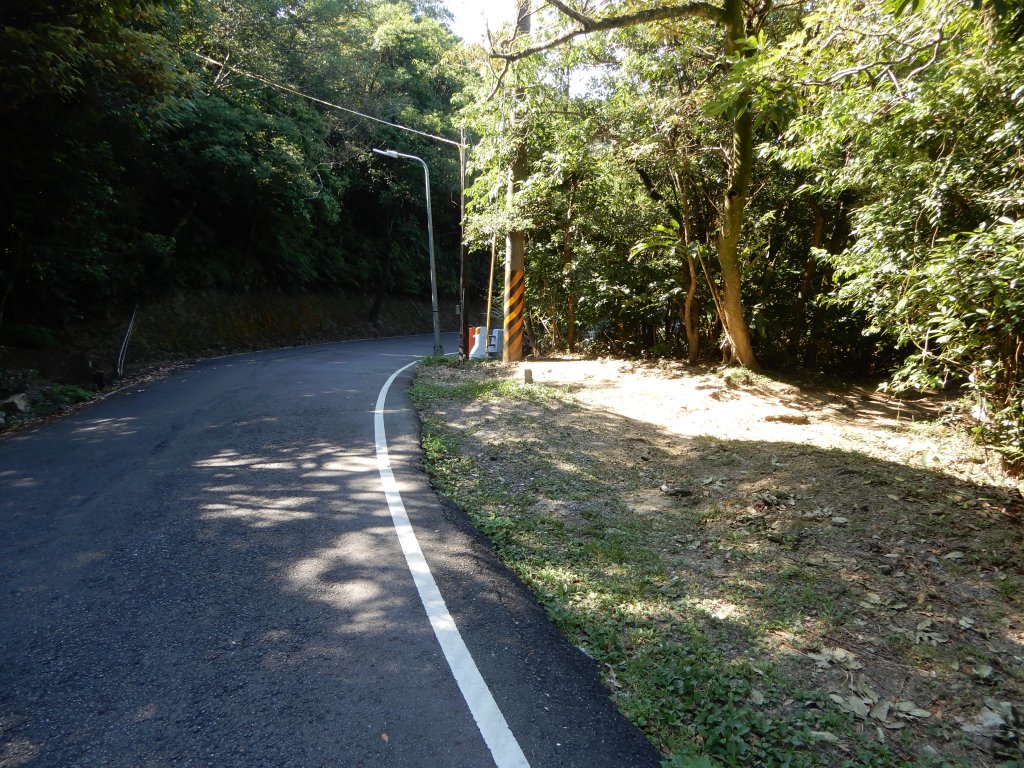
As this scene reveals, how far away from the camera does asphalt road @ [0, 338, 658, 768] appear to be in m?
2.51

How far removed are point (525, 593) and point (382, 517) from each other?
155 cm

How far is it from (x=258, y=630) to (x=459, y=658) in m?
1.13

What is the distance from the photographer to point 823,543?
14.9 ft

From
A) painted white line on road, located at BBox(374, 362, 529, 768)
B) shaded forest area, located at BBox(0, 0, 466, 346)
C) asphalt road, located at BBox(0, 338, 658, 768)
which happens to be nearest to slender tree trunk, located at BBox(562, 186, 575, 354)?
shaded forest area, located at BBox(0, 0, 466, 346)

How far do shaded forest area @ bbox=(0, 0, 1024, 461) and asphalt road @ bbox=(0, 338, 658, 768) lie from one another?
4090 mm

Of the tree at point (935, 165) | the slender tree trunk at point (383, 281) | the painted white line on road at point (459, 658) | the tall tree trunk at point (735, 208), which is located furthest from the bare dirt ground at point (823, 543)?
the slender tree trunk at point (383, 281)

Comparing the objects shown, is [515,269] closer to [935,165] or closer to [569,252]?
[569,252]

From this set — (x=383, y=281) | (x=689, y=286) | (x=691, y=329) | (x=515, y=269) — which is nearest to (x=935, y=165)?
(x=689, y=286)

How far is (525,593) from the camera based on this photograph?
12.6ft

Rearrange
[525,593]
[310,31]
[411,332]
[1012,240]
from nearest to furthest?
[525,593]
[1012,240]
[310,31]
[411,332]

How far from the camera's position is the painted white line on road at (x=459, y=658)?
8.20 feet

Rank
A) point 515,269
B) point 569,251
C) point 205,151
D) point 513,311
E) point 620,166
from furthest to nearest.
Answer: point 205,151, point 569,251, point 513,311, point 515,269, point 620,166

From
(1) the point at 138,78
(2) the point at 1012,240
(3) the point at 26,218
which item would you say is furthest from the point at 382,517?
(3) the point at 26,218

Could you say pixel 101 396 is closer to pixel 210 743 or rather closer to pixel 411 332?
pixel 210 743
